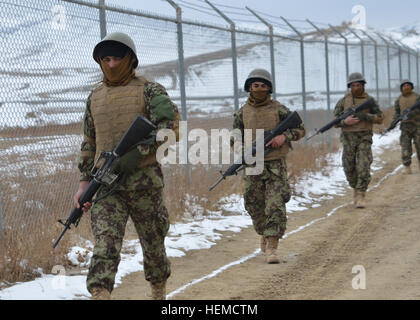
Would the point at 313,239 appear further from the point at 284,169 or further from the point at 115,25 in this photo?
the point at 115,25

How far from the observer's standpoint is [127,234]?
7.47m

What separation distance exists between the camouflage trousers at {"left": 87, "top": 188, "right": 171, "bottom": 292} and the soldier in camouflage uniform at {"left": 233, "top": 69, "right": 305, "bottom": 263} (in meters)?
2.03

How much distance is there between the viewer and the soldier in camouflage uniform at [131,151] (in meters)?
4.16

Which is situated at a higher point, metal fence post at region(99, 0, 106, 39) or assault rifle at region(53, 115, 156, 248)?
metal fence post at region(99, 0, 106, 39)

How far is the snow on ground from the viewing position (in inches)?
202

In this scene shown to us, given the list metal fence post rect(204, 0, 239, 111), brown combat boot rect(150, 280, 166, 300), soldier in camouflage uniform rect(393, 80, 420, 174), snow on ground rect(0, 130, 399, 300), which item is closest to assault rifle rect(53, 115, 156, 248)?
brown combat boot rect(150, 280, 166, 300)

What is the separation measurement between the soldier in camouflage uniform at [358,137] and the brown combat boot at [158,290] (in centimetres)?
543

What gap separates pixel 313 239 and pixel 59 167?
300 cm

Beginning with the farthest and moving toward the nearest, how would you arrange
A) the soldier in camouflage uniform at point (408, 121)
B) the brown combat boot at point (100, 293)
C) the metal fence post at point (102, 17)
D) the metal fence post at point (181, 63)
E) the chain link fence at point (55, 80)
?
1. the soldier in camouflage uniform at point (408, 121)
2. the metal fence post at point (181, 63)
3. the metal fence post at point (102, 17)
4. the chain link fence at point (55, 80)
5. the brown combat boot at point (100, 293)

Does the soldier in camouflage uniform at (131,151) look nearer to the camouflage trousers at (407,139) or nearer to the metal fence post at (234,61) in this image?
the metal fence post at (234,61)

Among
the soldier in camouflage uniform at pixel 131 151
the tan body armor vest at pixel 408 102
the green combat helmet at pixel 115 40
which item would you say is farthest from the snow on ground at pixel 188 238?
the green combat helmet at pixel 115 40

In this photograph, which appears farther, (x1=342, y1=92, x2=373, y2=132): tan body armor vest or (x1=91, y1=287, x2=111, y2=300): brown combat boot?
(x1=342, y1=92, x2=373, y2=132): tan body armor vest

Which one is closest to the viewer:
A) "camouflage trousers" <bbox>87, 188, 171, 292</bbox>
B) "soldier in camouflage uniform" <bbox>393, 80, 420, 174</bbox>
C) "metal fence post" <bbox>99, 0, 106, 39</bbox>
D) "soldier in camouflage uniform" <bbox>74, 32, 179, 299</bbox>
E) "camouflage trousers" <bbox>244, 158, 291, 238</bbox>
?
"camouflage trousers" <bbox>87, 188, 171, 292</bbox>

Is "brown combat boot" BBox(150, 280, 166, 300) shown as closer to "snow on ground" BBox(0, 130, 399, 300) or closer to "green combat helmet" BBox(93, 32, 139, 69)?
"snow on ground" BBox(0, 130, 399, 300)
